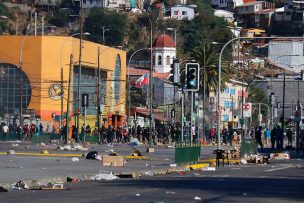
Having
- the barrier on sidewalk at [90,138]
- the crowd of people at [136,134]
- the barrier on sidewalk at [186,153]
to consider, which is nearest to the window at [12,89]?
the crowd of people at [136,134]

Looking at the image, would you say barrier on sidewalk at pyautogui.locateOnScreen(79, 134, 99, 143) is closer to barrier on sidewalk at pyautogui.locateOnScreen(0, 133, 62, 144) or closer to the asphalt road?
barrier on sidewalk at pyautogui.locateOnScreen(0, 133, 62, 144)

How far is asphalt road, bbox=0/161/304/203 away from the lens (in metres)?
27.3

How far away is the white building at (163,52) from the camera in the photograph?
166625 mm

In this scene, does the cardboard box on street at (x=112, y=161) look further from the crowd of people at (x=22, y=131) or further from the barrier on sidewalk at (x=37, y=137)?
the crowd of people at (x=22, y=131)

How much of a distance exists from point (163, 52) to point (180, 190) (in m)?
137

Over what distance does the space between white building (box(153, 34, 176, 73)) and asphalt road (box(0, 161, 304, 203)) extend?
126716mm

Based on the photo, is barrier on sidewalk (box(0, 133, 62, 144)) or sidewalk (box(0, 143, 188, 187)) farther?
barrier on sidewalk (box(0, 133, 62, 144))

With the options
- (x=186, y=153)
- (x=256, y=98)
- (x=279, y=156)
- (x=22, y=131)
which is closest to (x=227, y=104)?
(x=256, y=98)

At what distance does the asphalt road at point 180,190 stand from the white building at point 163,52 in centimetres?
12672

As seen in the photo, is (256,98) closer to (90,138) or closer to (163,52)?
(163,52)

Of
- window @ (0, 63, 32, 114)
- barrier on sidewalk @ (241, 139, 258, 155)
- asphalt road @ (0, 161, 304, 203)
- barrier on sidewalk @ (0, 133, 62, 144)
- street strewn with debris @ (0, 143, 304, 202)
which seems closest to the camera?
asphalt road @ (0, 161, 304, 203)

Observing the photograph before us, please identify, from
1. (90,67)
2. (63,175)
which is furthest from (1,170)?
(90,67)

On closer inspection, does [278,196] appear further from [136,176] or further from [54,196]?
[136,176]

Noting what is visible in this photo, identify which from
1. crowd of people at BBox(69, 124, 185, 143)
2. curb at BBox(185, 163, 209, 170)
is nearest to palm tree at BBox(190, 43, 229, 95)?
crowd of people at BBox(69, 124, 185, 143)
